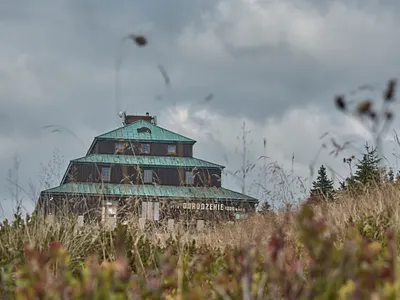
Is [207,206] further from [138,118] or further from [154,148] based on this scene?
[138,118]

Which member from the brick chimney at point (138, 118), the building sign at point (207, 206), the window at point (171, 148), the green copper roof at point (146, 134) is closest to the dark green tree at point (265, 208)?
the building sign at point (207, 206)

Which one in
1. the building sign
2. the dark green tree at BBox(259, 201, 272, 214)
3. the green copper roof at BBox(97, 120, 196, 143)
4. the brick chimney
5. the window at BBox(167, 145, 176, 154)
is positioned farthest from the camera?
the brick chimney

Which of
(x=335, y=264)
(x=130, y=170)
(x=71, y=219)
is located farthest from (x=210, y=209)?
(x=130, y=170)

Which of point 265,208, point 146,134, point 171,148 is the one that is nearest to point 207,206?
point 265,208

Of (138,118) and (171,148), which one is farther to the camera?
(138,118)

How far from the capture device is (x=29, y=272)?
1.72 meters

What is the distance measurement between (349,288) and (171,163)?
36560mm

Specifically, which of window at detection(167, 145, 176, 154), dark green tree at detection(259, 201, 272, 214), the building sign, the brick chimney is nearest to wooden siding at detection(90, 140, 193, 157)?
window at detection(167, 145, 176, 154)

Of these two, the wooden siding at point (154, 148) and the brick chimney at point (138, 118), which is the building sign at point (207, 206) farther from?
the brick chimney at point (138, 118)

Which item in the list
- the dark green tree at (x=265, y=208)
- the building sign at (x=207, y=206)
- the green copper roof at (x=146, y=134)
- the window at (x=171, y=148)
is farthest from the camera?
the window at (x=171, y=148)

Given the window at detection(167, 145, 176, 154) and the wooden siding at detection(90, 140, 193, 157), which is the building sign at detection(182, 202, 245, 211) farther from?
the window at detection(167, 145, 176, 154)

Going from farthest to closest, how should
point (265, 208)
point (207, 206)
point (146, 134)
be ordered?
point (146, 134)
point (207, 206)
point (265, 208)

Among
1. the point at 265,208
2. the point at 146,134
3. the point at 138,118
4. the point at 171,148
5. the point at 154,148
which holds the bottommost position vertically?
the point at 265,208

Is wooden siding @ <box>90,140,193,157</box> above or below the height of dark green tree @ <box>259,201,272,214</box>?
above
